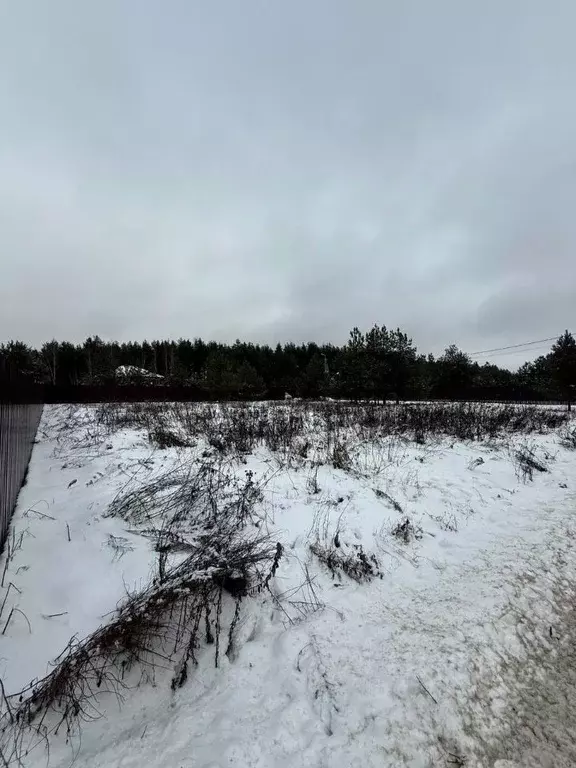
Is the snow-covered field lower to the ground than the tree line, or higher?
lower

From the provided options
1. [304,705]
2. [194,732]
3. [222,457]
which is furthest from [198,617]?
[222,457]

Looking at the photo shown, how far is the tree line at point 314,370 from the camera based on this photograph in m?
24.9

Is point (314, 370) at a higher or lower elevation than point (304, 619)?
higher

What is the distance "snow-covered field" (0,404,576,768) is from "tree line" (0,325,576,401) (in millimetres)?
2736

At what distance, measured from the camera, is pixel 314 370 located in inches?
1677

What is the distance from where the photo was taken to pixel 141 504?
466 cm

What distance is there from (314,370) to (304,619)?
3989cm

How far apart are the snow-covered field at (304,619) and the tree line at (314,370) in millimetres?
2736

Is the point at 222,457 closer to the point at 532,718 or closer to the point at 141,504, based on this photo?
the point at 141,504

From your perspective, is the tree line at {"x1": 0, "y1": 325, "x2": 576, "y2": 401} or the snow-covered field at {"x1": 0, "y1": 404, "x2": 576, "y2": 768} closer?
the snow-covered field at {"x1": 0, "y1": 404, "x2": 576, "y2": 768}

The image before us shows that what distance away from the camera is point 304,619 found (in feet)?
9.78

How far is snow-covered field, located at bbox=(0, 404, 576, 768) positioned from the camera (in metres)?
2.04

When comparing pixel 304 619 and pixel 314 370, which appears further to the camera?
pixel 314 370

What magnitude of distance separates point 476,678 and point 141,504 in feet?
13.0
